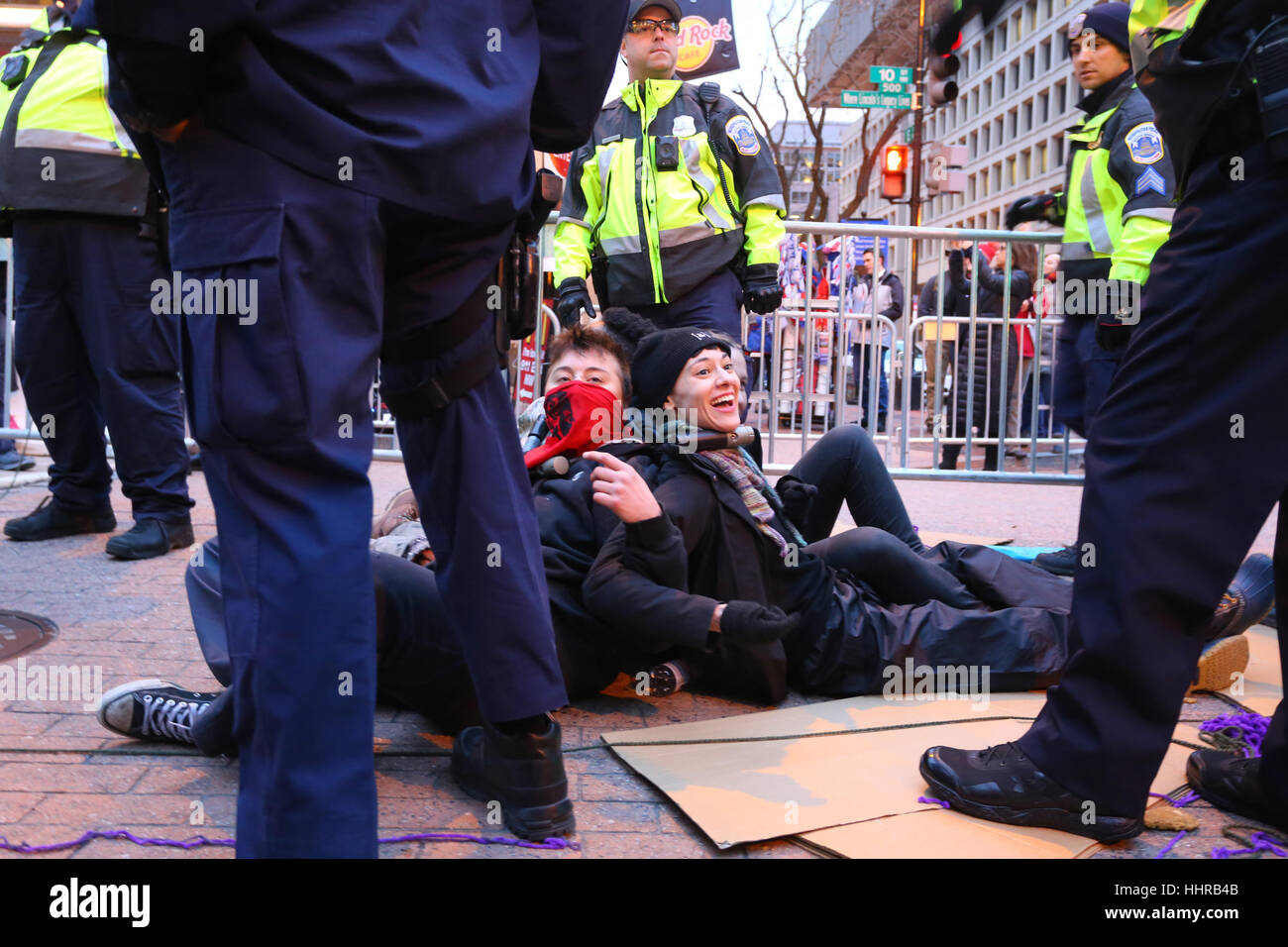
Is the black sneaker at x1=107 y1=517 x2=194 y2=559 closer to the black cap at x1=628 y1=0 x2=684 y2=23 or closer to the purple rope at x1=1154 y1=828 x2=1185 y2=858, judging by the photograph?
the black cap at x1=628 y1=0 x2=684 y2=23

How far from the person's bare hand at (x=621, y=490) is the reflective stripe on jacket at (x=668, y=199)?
2024 mm

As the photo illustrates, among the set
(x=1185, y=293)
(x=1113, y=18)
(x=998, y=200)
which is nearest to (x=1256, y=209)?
(x=1185, y=293)

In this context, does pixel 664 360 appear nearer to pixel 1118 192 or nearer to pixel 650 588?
pixel 650 588

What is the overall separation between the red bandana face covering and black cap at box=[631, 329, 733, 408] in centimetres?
15

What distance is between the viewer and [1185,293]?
1.96 metres

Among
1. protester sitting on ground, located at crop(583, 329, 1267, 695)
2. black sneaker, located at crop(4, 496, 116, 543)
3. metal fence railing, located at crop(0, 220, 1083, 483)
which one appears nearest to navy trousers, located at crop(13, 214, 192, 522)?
black sneaker, located at crop(4, 496, 116, 543)

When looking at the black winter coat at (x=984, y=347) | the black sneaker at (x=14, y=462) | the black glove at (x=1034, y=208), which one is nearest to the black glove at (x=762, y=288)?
the black glove at (x=1034, y=208)

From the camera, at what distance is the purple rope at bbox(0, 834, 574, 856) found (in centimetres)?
189

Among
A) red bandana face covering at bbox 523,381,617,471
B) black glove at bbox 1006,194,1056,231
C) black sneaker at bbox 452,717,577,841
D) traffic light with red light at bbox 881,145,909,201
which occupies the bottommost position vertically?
black sneaker at bbox 452,717,577,841

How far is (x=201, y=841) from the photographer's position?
195 centimetres

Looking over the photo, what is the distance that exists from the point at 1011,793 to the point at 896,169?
651 inches

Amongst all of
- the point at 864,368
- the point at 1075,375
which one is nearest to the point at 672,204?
the point at 1075,375

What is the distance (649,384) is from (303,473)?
5.42 feet

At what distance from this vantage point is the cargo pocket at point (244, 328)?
5.16ft
